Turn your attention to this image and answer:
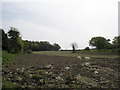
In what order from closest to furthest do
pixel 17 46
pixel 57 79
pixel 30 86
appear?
pixel 30 86
pixel 57 79
pixel 17 46

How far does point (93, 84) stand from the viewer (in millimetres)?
7711

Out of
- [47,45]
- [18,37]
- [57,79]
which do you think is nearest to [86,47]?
[47,45]

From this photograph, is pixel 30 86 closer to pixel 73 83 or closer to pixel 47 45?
pixel 73 83

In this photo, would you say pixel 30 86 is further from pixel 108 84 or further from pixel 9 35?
pixel 9 35

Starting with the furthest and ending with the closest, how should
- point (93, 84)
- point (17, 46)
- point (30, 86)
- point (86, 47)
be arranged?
1. point (86, 47)
2. point (17, 46)
3. point (93, 84)
4. point (30, 86)

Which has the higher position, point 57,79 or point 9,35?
point 9,35

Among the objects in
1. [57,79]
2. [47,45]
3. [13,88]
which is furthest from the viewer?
[47,45]

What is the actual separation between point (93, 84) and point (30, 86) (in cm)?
258

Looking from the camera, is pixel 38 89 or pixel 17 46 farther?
pixel 17 46

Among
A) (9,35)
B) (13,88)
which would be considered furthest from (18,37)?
(13,88)

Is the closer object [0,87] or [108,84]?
[0,87]

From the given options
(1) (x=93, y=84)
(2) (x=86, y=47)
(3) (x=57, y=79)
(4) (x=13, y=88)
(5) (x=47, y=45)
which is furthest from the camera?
(5) (x=47, y=45)

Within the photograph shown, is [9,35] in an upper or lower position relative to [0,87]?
upper

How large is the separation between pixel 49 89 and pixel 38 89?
1.31 feet
